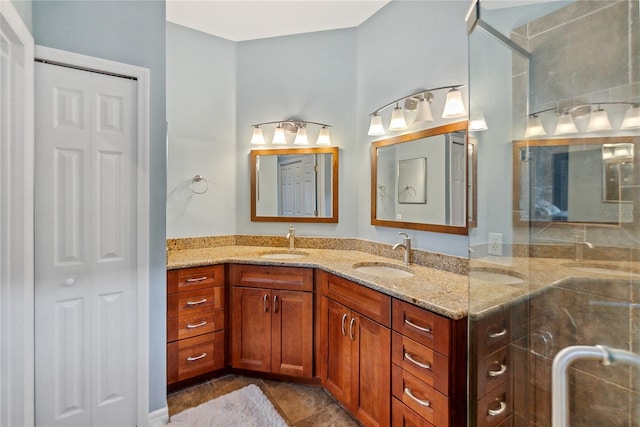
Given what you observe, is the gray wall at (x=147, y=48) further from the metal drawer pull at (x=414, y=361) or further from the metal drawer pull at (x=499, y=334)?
the metal drawer pull at (x=499, y=334)

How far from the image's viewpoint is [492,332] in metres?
1.31

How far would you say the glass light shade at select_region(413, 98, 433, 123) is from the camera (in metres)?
2.02

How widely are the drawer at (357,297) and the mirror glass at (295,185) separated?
2.52 ft

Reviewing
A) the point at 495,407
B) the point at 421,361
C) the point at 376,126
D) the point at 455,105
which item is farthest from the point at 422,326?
the point at 376,126

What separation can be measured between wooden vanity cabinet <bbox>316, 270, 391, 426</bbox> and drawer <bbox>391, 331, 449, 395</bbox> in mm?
64

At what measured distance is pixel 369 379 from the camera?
1.69 meters

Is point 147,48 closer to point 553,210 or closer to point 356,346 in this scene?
point 356,346

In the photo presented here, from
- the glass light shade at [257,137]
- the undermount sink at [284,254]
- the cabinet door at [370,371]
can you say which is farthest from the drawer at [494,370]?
the glass light shade at [257,137]

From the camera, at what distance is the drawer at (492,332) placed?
1.29 meters

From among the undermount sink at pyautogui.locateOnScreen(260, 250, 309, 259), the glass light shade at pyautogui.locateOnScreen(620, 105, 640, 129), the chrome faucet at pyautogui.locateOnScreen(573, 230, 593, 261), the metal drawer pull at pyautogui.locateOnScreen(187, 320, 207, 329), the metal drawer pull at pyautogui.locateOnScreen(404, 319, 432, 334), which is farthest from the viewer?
the undermount sink at pyautogui.locateOnScreen(260, 250, 309, 259)

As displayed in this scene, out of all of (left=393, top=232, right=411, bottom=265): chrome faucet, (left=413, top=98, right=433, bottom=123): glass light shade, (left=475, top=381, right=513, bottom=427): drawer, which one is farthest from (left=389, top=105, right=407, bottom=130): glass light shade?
(left=475, top=381, right=513, bottom=427): drawer

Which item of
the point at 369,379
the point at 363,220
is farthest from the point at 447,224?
the point at 369,379

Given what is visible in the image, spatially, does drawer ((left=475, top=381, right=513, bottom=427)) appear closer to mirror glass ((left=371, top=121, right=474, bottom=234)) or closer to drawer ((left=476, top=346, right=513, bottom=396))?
drawer ((left=476, top=346, right=513, bottom=396))

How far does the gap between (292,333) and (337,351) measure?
38 cm
